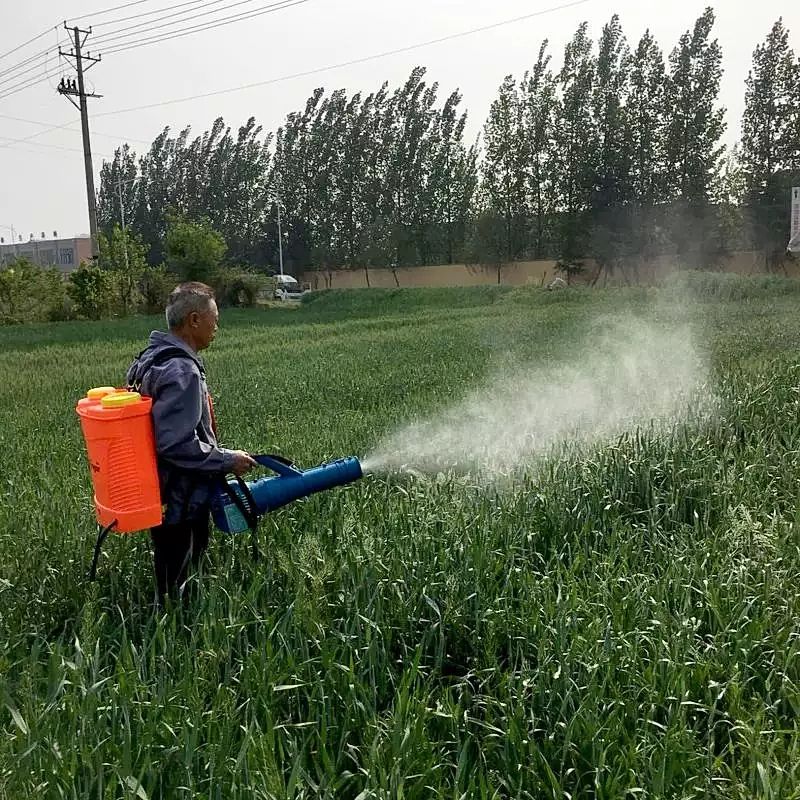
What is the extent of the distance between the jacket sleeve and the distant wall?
3236 cm

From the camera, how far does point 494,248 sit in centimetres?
4081

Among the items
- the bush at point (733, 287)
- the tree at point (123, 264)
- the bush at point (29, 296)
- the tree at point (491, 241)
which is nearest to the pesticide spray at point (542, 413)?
the bush at point (733, 287)

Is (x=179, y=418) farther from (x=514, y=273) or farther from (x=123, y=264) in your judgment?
(x=514, y=273)

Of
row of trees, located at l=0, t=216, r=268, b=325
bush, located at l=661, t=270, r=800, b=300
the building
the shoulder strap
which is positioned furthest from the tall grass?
the building

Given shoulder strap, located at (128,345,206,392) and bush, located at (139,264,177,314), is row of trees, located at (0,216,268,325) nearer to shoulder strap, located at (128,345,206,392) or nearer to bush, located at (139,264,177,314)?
bush, located at (139,264,177,314)

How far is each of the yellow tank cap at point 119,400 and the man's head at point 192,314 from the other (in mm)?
354

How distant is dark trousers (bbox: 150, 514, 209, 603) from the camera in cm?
315

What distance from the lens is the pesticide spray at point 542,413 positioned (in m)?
4.87

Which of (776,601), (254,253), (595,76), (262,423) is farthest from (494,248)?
(776,601)

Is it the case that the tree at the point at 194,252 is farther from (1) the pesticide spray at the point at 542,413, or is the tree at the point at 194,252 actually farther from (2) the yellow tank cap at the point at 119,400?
(2) the yellow tank cap at the point at 119,400

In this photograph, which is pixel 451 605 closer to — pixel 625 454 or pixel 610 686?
pixel 610 686

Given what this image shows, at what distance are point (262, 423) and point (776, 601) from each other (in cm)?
495

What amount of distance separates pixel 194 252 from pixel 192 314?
107 feet

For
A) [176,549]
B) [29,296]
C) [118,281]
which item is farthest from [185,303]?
[29,296]
